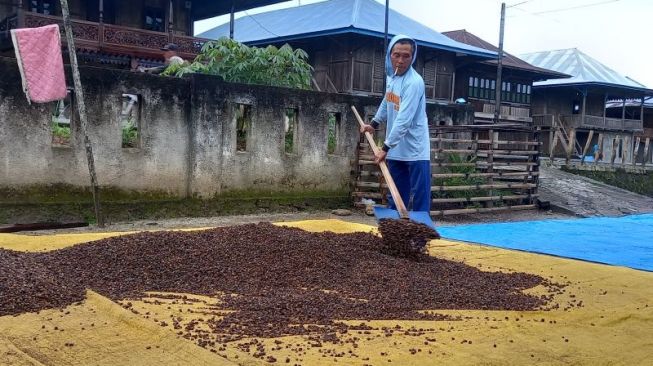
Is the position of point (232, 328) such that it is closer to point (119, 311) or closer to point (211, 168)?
point (119, 311)

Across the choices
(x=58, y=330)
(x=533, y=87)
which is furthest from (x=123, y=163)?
(x=533, y=87)

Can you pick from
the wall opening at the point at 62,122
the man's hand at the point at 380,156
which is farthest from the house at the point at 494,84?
the man's hand at the point at 380,156

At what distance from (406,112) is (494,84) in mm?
16806

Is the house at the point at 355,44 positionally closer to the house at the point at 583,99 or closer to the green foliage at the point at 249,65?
the green foliage at the point at 249,65

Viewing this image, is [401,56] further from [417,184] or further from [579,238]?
[579,238]

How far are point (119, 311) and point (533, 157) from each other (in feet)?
28.9

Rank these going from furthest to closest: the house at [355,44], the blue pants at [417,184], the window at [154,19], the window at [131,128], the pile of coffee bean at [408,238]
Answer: the house at [355,44], the window at [154,19], the window at [131,128], the blue pants at [417,184], the pile of coffee bean at [408,238]

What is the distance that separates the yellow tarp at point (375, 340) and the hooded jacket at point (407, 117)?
1.78 metres

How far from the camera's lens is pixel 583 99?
22859mm

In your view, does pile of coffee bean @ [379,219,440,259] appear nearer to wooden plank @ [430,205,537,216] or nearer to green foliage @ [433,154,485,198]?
wooden plank @ [430,205,537,216]

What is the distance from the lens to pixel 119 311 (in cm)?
220

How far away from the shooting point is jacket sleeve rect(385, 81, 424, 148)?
4.24 m

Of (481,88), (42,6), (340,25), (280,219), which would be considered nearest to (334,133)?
(280,219)

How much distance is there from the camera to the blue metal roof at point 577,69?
894 inches
